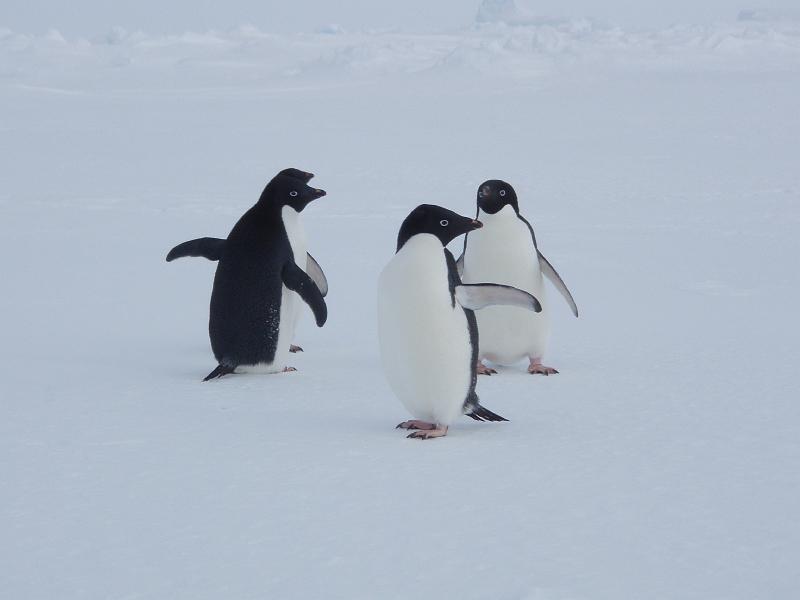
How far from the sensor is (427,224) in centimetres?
293

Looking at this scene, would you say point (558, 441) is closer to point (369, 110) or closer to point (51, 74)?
point (369, 110)

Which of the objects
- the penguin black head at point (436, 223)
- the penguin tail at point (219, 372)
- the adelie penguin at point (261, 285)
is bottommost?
the penguin tail at point (219, 372)

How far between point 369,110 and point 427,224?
1910cm

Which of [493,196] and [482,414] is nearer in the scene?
[482,414]

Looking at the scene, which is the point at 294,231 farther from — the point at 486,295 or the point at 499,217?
the point at 486,295

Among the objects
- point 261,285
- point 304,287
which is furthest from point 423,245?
point 261,285

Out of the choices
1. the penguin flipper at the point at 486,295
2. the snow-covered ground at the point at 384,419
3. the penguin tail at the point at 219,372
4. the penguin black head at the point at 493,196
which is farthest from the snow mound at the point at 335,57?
the penguin flipper at the point at 486,295

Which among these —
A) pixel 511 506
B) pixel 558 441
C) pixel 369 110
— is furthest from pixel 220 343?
pixel 369 110

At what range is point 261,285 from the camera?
12.6ft

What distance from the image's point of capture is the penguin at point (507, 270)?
389 centimetres

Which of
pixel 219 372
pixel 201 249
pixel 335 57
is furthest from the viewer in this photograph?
pixel 335 57

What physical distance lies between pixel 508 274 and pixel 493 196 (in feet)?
0.96

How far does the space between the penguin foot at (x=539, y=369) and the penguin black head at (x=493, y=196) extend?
58 cm

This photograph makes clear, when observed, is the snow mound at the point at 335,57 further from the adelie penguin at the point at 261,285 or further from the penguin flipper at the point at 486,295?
the penguin flipper at the point at 486,295
